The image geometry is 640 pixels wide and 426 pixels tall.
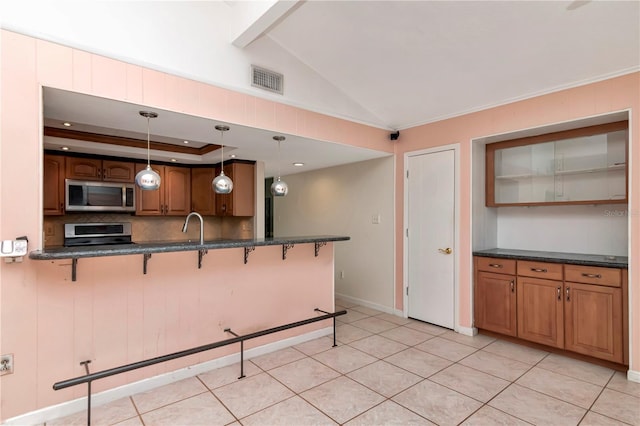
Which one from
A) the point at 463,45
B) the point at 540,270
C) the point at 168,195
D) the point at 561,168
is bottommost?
the point at 540,270

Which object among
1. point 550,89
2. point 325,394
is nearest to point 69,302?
point 325,394

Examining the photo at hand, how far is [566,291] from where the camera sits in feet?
10.0

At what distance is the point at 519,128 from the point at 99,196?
525cm

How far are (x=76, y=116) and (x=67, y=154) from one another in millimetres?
2116

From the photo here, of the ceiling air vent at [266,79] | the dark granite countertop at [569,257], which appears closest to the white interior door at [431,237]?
the dark granite countertop at [569,257]

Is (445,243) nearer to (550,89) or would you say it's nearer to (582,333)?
(582,333)

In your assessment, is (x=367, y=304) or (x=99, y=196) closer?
(x=99, y=196)

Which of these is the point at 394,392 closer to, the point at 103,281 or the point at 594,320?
the point at 594,320

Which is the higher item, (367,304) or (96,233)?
(96,233)

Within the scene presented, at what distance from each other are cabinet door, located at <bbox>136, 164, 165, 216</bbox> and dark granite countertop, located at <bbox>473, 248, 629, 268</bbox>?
4.54 m

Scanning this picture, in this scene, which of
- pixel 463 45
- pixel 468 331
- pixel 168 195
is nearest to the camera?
pixel 463 45

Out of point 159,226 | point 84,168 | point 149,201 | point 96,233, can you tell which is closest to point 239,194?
point 149,201

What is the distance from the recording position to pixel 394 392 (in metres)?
2.49

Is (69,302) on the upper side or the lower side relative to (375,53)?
lower
